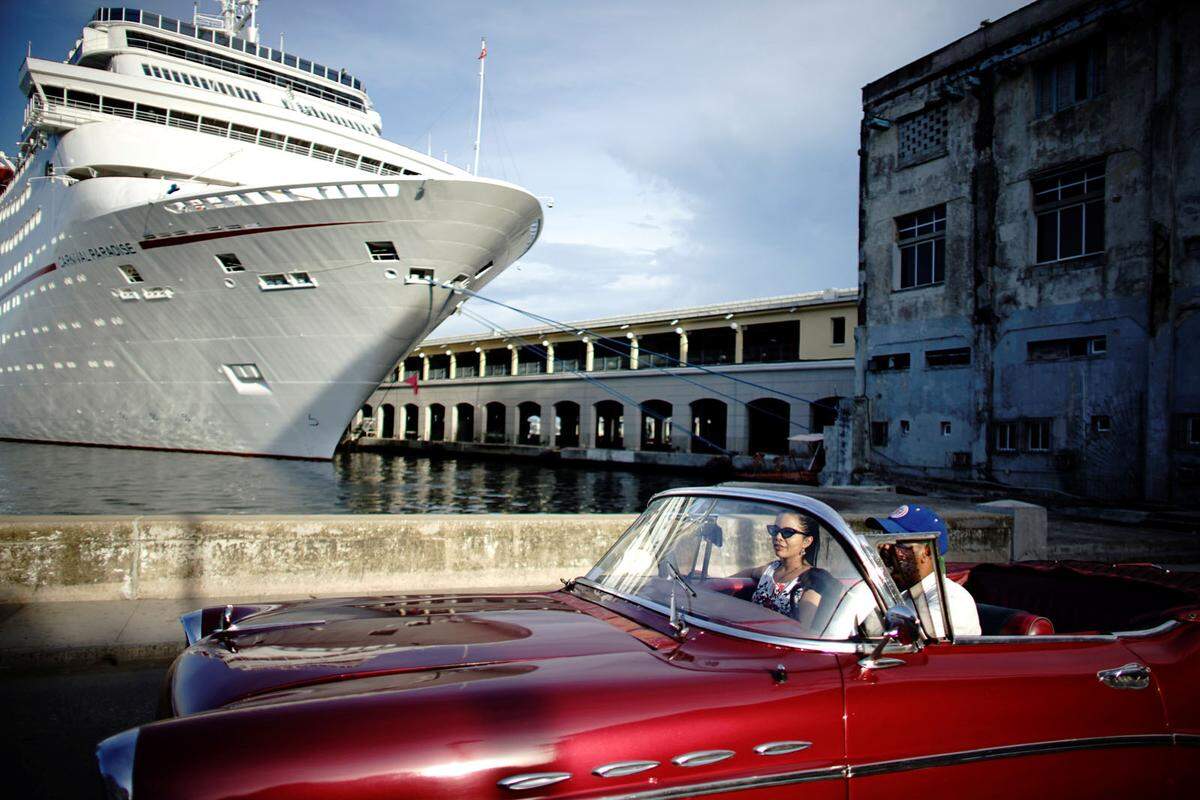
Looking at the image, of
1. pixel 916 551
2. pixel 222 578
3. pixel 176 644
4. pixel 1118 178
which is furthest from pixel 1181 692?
pixel 1118 178

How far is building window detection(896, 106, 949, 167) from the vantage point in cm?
2019

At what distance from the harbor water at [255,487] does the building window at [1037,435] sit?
1056cm

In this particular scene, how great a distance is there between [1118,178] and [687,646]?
58.9 feet

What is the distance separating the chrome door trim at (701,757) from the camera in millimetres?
2078

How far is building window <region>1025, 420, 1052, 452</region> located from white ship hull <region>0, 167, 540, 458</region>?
15.0 meters

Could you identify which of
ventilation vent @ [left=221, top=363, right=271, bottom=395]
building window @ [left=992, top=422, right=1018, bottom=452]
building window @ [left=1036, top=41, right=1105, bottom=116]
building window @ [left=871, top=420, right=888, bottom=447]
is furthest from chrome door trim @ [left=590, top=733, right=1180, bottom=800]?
ventilation vent @ [left=221, top=363, right=271, bottom=395]

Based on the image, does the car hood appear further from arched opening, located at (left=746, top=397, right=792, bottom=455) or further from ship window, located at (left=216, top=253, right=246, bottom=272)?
arched opening, located at (left=746, top=397, right=792, bottom=455)

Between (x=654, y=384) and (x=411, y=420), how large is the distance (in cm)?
2983

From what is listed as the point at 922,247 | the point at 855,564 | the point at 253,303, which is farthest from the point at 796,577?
the point at 253,303

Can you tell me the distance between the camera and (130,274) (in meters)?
26.1

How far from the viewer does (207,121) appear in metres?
27.3

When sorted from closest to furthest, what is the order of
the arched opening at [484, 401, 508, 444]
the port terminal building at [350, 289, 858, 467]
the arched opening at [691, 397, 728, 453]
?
1. the port terminal building at [350, 289, 858, 467]
2. the arched opening at [691, 397, 728, 453]
3. the arched opening at [484, 401, 508, 444]

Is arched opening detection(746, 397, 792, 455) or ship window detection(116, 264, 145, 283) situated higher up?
ship window detection(116, 264, 145, 283)

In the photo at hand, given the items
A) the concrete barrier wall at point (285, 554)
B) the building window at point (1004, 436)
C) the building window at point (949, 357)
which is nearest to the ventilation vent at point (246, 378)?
the building window at point (949, 357)
